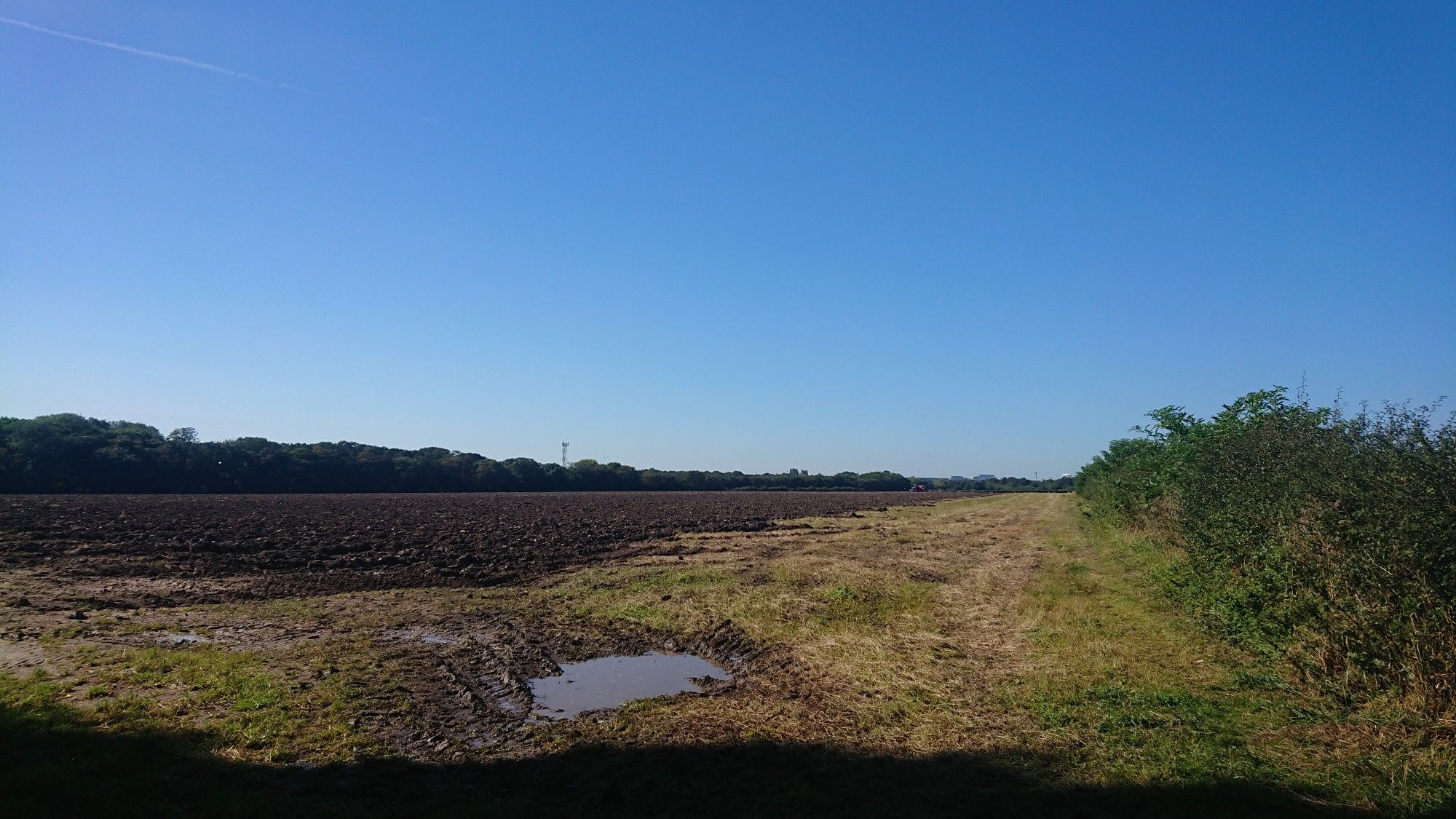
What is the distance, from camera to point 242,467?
253 feet

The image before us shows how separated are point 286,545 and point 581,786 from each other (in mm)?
23494

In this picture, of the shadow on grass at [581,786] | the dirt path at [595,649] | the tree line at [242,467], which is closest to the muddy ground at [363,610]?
the dirt path at [595,649]

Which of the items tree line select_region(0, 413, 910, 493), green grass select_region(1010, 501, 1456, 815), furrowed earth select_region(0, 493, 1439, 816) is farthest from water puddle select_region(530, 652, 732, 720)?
tree line select_region(0, 413, 910, 493)

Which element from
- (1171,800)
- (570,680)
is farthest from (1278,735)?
(570,680)

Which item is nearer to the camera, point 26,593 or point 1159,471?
point 26,593

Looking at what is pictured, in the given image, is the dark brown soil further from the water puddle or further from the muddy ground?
the water puddle

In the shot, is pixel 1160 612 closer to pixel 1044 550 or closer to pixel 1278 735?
pixel 1278 735

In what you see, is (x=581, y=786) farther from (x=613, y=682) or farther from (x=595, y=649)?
(x=595, y=649)

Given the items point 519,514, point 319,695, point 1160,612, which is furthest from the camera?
point 519,514

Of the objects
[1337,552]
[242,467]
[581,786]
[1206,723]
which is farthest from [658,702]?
[242,467]

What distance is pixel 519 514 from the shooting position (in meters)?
46.4

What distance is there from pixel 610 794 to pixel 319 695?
4.73 metres

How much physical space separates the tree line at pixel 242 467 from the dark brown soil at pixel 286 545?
68.4 feet

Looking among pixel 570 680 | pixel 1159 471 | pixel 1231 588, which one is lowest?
pixel 570 680
